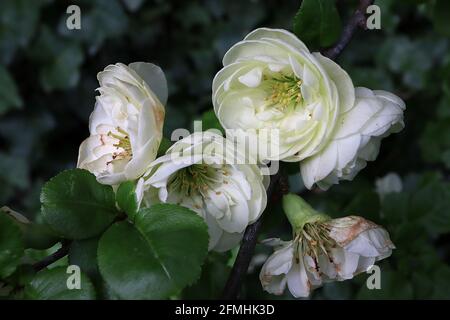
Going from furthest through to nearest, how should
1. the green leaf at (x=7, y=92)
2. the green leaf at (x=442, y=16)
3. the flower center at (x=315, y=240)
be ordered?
the green leaf at (x=7, y=92)
the green leaf at (x=442, y=16)
the flower center at (x=315, y=240)

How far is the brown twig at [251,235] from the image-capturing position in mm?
624

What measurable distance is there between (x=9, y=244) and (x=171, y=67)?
1095mm

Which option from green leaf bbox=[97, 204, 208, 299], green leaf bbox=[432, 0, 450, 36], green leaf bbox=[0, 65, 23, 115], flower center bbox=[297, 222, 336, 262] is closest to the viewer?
green leaf bbox=[97, 204, 208, 299]

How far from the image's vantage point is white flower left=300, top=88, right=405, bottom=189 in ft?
1.98

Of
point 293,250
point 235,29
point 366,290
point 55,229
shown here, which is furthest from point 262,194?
point 235,29

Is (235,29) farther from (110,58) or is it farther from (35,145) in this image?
(35,145)

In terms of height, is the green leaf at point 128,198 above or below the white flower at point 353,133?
below

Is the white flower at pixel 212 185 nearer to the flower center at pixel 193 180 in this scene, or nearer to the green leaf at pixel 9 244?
the flower center at pixel 193 180

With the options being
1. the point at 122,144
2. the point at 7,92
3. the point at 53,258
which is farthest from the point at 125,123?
the point at 7,92

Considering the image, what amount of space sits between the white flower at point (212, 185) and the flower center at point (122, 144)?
0.18 ft

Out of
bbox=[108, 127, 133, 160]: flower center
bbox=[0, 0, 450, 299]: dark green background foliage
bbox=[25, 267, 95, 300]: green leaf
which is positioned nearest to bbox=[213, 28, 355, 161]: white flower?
bbox=[108, 127, 133, 160]: flower center

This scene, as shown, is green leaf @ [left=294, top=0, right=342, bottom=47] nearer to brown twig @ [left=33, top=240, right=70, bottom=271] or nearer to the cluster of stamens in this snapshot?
the cluster of stamens

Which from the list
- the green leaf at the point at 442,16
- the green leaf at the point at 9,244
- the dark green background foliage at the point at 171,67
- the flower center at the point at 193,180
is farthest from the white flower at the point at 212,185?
the dark green background foliage at the point at 171,67
